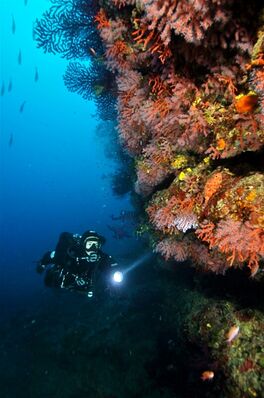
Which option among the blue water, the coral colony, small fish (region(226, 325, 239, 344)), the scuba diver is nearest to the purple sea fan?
the coral colony

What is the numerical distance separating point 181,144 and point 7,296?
19.3 meters

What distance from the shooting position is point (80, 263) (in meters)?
7.48

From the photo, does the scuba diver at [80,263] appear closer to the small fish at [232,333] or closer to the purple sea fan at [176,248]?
the purple sea fan at [176,248]

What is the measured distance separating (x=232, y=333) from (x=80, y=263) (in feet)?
12.6

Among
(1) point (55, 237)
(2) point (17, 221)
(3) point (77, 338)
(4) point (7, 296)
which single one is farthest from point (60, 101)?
(3) point (77, 338)

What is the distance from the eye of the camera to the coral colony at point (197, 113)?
9.73ft

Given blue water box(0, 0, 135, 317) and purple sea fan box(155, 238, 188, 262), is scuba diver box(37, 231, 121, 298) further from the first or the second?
blue water box(0, 0, 135, 317)

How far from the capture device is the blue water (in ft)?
192

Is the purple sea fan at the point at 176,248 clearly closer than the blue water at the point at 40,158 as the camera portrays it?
Yes

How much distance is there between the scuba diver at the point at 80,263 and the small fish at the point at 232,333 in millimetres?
3028

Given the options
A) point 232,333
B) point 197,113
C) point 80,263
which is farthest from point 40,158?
point 197,113

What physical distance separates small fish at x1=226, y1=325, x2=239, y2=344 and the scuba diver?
3.03 meters

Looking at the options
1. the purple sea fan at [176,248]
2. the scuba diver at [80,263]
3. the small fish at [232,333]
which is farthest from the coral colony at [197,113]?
the scuba diver at [80,263]

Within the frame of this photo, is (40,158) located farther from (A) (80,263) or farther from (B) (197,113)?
(B) (197,113)
